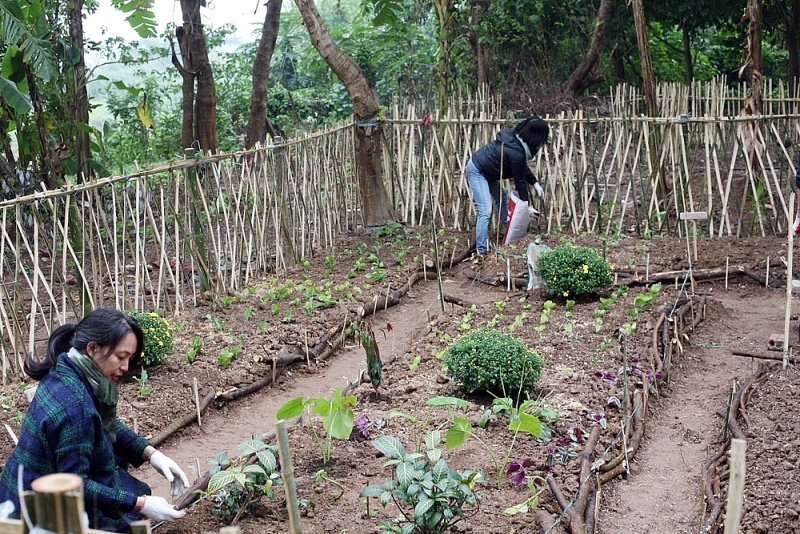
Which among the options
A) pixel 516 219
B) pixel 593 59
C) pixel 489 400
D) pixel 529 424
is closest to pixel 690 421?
pixel 489 400

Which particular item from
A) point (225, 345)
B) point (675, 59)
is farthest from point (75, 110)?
point (675, 59)

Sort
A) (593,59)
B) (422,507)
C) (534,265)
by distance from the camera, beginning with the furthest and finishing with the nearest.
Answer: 1. (593,59)
2. (534,265)
3. (422,507)

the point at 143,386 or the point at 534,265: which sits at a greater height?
the point at 534,265

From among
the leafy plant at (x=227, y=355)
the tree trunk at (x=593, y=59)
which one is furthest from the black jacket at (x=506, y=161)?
the tree trunk at (x=593, y=59)

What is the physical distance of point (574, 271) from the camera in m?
6.60

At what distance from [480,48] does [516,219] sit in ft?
22.7

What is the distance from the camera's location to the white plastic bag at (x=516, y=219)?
27.4 feet

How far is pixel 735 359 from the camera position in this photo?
5844mm

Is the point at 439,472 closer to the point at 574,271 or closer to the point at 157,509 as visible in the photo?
the point at 157,509

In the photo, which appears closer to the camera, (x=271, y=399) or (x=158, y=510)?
(x=158, y=510)

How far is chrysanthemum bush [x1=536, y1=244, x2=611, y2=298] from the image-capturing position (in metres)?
6.61

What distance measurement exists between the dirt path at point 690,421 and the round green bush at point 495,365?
0.76 m

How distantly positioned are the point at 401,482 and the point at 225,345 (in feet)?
9.73

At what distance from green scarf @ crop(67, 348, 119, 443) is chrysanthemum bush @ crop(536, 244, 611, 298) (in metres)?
4.23
